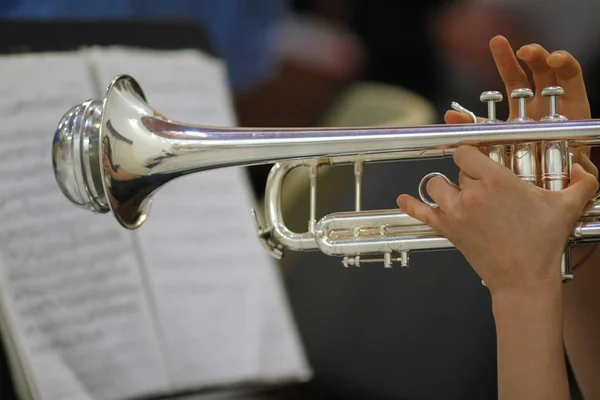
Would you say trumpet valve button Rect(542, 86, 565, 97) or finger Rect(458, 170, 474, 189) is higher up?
trumpet valve button Rect(542, 86, 565, 97)

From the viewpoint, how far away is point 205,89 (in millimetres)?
1295

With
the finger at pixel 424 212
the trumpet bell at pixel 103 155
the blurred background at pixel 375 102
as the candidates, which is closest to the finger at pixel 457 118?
the finger at pixel 424 212

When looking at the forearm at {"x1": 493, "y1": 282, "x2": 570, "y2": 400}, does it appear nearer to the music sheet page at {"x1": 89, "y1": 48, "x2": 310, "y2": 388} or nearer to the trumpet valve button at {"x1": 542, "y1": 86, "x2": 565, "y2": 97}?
the trumpet valve button at {"x1": 542, "y1": 86, "x2": 565, "y2": 97}

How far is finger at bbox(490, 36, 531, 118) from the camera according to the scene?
2.85 ft

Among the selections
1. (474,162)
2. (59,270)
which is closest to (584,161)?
(474,162)

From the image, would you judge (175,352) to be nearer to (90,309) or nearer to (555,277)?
(90,309)

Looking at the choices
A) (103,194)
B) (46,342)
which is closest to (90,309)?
(46,342)

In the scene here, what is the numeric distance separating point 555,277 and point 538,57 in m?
0.26

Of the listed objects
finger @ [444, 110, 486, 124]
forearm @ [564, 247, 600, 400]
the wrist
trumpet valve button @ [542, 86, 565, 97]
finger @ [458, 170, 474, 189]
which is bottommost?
forearm @ [564, 247, 600, 400]

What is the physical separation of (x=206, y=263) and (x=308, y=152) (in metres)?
0.45

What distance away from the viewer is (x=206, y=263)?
1.21m

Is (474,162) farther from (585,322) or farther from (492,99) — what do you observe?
(585,322)

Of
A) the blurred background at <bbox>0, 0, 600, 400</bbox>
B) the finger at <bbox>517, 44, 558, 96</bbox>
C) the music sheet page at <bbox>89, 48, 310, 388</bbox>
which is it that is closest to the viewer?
the finger at <bbox>517, 44, 558, 96</bbox>

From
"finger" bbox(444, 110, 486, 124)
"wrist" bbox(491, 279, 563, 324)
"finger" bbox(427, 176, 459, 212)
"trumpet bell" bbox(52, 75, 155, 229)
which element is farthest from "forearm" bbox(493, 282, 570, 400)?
"trumpet bell" bbox(52, 75, 155, 229)
